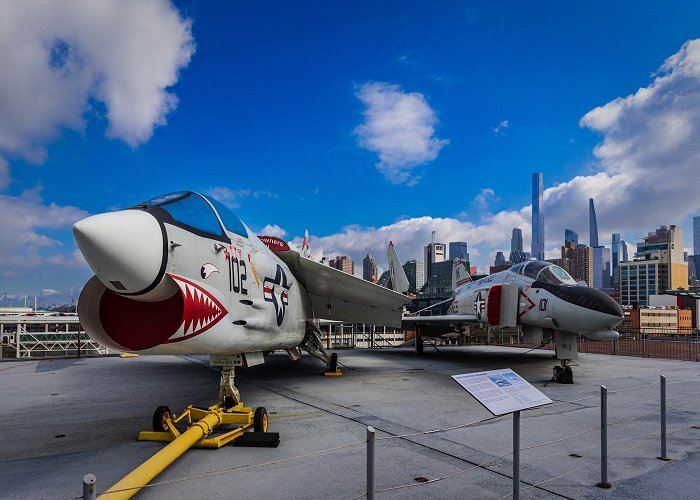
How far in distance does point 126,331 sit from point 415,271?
143 metres

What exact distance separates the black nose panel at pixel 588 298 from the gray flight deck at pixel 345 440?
1.80m

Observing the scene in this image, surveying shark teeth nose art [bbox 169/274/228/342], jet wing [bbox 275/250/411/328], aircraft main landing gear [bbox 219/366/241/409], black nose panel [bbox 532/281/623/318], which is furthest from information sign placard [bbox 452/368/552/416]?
black nose panel [bbox 532/281/623/318]

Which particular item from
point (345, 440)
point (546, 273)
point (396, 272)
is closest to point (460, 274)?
point (396, 272)

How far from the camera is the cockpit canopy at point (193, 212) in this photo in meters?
4.83

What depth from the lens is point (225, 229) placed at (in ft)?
19.3

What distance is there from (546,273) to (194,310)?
1012cm

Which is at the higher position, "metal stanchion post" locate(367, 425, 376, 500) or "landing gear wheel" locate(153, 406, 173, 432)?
"metal stanchion post" locate(367, 425, 376, 500)

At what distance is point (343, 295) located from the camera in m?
12.0

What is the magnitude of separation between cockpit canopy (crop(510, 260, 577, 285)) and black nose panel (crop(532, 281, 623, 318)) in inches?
13.9

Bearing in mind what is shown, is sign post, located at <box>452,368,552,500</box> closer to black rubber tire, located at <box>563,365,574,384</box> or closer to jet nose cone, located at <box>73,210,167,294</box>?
jet nose cone, located at <box>73,210,167,294</box>

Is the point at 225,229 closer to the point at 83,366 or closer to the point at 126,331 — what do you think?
the point at 126,331

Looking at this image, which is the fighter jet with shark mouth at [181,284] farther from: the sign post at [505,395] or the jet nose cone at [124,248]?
the sign post at [505,395]

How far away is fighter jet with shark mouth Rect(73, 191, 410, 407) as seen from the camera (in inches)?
158

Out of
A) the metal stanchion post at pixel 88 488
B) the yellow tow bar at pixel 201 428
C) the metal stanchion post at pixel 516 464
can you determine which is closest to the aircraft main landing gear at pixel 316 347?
the yellow tow bar at pixel 201 428
